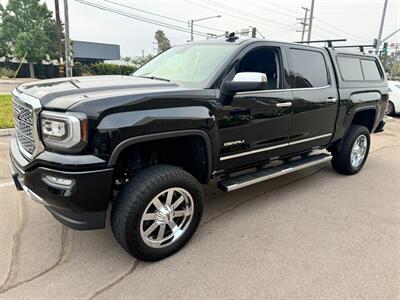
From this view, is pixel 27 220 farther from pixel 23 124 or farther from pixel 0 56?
pixel 0 56

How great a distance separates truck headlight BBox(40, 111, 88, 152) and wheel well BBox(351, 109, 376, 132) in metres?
4.63

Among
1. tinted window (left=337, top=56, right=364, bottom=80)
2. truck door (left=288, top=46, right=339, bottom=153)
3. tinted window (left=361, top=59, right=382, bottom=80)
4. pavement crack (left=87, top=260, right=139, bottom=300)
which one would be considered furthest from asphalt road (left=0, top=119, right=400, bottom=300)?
tinted window (left=361, top=59, right=382, bottom=80)

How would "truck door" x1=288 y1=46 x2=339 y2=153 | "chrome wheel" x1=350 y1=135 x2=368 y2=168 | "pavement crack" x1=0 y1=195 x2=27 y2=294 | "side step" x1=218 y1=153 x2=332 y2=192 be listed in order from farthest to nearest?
"chrome wheel" x1=350 y1=135 x2=368 y2=168 → "truck door" x1=288 y1=46 x2=339 y2=153 → "side step" x1=218 y1=153 x2=332 y2=192 → "pavement crack" x1=0 y1=195 x2=27 y2=294

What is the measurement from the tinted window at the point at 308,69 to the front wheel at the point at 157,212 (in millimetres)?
2008

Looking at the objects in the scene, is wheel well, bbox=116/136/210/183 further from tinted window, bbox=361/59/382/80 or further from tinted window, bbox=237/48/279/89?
tinted window, bbox=361/59/382/80

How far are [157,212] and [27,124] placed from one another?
1.27 m

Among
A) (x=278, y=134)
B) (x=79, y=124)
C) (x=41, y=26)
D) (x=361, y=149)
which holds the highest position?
(x=41, y=26)

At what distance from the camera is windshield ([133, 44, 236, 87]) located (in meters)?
3.17

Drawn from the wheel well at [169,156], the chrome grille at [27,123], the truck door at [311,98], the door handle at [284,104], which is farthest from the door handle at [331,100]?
the chrome grille at [27,123]

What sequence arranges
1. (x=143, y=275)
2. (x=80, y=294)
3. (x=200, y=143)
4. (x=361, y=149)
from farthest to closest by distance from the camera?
(x=361, y=149), (x=200, y=143), (x=143, y=275), (x=80, y=294)

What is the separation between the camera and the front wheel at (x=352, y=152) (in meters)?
4.96

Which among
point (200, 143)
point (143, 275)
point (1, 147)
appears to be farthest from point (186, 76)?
point (1, 147)

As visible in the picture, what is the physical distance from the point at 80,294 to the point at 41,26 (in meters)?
41.7

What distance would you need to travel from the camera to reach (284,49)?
3768 mm
